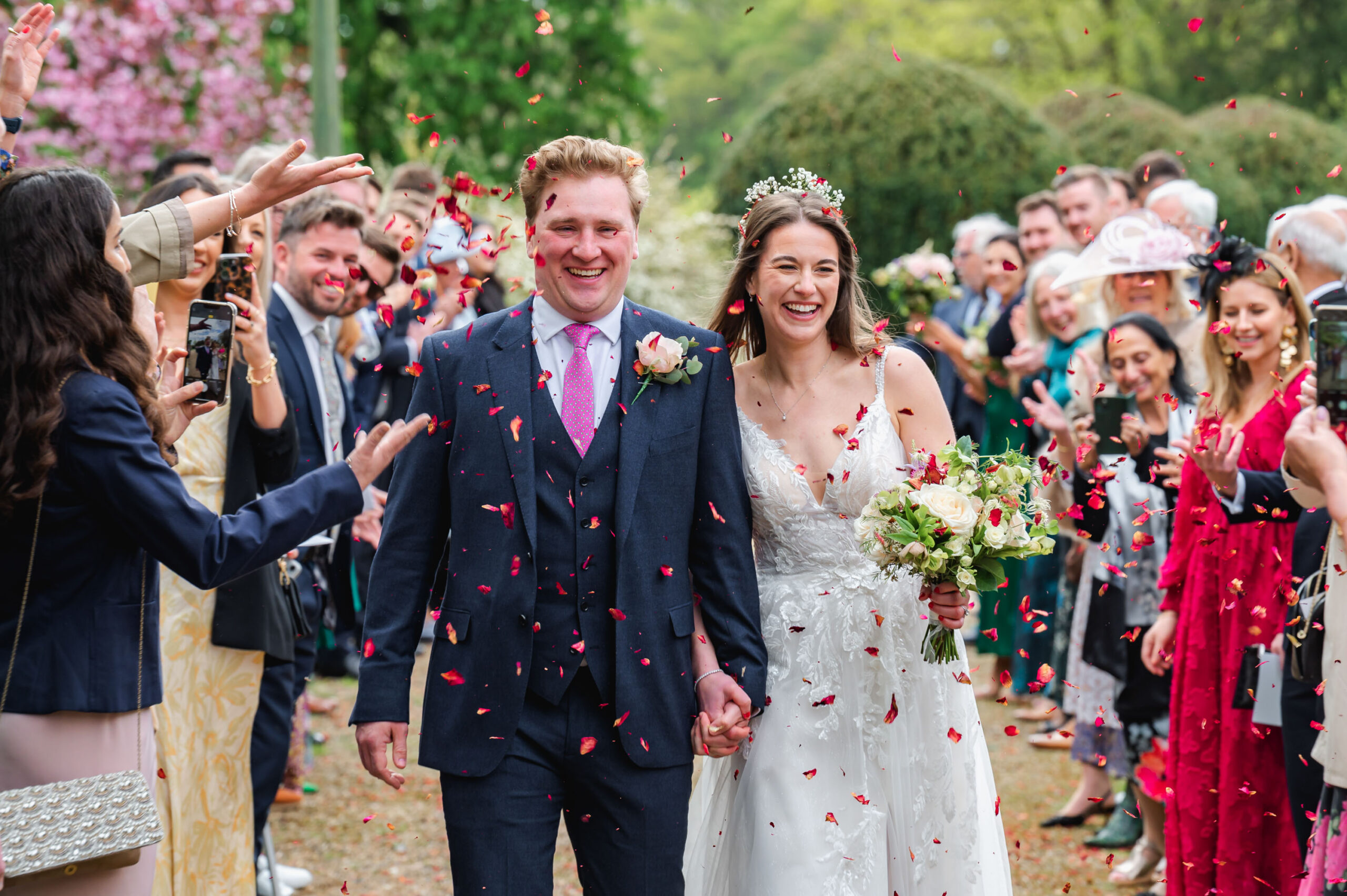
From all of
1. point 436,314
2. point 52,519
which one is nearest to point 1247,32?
point 436,314

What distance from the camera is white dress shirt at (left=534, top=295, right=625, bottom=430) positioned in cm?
347

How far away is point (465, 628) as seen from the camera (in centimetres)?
331

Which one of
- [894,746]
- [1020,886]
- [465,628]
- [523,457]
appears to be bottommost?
[1020,886]

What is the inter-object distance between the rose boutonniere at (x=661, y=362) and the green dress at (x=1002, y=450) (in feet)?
15.9

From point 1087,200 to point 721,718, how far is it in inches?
246

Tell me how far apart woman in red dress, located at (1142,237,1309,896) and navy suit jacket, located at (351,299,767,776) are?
183 centimetres

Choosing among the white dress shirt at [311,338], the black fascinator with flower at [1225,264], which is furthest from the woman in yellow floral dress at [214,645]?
the black fascinator with flower at [1225,264]

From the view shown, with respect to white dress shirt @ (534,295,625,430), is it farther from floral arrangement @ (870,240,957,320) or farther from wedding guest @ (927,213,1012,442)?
floral arrangement @ (870,240,957,320)

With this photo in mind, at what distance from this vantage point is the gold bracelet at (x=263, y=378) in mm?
4617

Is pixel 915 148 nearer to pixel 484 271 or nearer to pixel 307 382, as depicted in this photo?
pixel 484 271

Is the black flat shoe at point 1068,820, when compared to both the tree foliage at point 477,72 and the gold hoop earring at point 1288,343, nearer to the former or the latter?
the gold hoop earring at point 1288,343

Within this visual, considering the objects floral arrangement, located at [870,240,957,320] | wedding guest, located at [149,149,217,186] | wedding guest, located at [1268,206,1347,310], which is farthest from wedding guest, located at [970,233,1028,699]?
wedding guest, located at [149,149,217,186]

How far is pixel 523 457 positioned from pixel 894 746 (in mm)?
1511

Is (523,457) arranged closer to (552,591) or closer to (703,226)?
(552,591)
